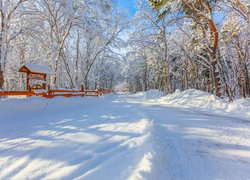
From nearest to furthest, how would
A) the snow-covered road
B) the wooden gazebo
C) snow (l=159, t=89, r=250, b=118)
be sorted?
the snow-covered road, snow (l=159, t=89, r=250, b=118), the wooden gazebo

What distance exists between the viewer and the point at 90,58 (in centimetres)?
2744

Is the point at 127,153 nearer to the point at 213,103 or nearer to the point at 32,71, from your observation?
the point at 213,103

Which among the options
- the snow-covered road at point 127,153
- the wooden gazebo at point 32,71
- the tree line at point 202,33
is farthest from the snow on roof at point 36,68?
the tree line at point 202,33

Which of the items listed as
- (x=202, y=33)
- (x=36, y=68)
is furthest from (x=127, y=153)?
(x=202, y=33)

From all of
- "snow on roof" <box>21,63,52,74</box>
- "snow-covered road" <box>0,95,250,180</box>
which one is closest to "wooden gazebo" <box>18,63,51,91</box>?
"snow on roof" <box>21,63,52,74</box>

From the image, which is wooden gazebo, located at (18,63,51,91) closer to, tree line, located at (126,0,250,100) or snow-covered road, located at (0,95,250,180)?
snow-covered road, located at (0,95,250,180)

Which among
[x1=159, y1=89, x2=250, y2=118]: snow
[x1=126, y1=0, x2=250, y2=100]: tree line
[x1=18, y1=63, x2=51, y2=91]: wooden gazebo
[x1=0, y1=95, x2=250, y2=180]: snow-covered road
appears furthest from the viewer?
[x1=18, y1=63, x2=51, y2=91]: wooden gazebo

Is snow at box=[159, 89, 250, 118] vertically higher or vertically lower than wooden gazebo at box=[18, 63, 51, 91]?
lower

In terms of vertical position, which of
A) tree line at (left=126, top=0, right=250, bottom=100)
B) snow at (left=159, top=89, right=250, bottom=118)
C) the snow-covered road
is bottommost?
the snow-covered road

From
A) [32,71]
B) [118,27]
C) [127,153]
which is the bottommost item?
[127,153]

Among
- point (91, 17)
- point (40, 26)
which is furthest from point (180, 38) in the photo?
point (40, 26)

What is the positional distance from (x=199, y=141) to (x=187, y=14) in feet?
38.8

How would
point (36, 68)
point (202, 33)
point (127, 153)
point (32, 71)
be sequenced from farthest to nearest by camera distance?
point (202, 33) < point (36, 68) < point (32, 71) < point (127, 153)

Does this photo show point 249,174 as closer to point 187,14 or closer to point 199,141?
point 199,141
